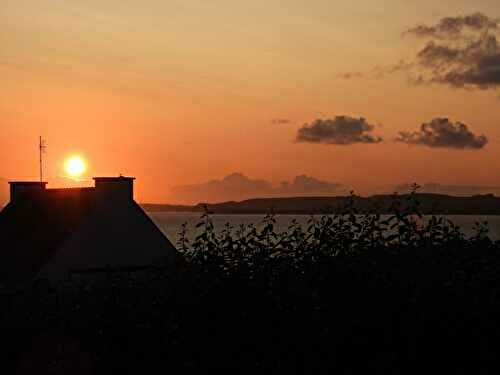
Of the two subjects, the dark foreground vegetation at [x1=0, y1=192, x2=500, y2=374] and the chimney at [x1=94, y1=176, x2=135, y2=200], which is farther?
the chimney at [x1=94, y1=176, x2=135, y2=200]

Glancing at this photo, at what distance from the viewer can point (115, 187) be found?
34.7 m

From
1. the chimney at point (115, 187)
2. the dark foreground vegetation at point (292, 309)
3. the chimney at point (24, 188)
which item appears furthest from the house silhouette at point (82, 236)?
the dark foreground vegetation at point (292, 309)

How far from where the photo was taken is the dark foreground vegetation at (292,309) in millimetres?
8203

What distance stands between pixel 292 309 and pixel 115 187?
26.8m

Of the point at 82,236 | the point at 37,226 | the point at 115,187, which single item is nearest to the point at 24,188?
the point at 37,226

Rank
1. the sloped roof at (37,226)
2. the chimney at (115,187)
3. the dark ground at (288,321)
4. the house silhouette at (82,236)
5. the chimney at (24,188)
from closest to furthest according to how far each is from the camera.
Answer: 1. the dark ground at (288,321)
2. the house silhouette at (82,236)
3. the sloped roof at (37,226)
4. the chimney at (115,187)
5. the chimney at (24,188)

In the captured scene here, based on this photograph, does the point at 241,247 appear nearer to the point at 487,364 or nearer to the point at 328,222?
the point at 328,222

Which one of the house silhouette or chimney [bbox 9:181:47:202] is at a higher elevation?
chimney [bbox 9:181:47:202]

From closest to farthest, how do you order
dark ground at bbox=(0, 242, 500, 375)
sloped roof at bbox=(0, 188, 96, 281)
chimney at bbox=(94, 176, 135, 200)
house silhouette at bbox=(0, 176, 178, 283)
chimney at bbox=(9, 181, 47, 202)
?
dark ground at bbox=(0, 242, 500, 375)
house silhouette at bbox=(0, 176, 178, 283)
sloped roof at bbox=(0, 188, 96, 281)
chimney at bbox=(94, 176, 135, 200)
chimney at bbox=(9, 181, 47, 202)

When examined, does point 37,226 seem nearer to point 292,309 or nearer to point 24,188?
point 24,188

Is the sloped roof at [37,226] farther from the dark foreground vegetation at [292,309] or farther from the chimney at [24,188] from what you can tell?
the dark foreground vegetation at [292,309]

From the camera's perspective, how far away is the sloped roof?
3178 centimetres

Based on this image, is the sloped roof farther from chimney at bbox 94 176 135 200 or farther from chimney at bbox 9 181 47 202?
chimney at bbox 94 176 135 200

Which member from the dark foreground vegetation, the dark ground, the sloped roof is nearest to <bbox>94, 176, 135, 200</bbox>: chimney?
the sloped roof
